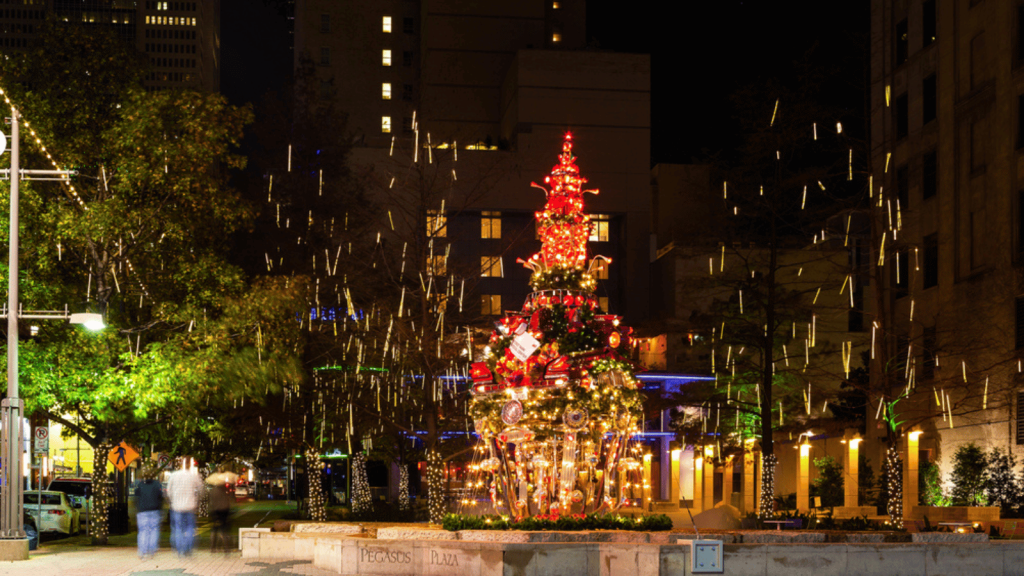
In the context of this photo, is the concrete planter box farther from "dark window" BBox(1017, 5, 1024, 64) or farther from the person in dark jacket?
the person in dark jacket

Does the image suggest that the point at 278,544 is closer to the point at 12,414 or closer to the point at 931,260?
the point at 12,414

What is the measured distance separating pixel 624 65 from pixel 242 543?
7176 centimetres

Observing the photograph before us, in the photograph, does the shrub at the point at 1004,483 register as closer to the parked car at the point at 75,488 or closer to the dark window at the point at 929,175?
the dark window at the point at 929,175

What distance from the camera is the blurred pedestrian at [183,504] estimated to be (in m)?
19.9

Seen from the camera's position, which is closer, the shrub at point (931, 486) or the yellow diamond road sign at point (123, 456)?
the yellow diamond road sign at point (123, 456)

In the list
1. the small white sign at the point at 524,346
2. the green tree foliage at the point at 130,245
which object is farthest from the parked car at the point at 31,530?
the small white sign at the point at 524,346

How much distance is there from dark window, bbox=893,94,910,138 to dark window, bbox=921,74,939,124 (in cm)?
132

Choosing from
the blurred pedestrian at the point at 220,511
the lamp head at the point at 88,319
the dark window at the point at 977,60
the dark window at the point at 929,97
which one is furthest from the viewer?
the dark window at the point at 929,97

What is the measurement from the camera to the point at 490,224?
82.8 m

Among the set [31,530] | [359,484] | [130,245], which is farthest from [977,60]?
[31,530]

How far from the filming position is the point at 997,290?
33312mm

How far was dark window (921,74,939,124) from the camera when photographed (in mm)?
38594

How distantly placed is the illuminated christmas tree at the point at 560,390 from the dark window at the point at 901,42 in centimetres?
2539

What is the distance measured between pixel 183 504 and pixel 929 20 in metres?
31.3
